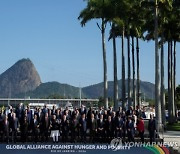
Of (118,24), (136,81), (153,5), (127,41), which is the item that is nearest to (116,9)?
(118,24)

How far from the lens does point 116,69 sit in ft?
153

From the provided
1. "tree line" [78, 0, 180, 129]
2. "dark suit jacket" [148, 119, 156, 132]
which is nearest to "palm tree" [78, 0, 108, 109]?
"tree line" [78, 0, 180, 129]

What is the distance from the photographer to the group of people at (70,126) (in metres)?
25.0

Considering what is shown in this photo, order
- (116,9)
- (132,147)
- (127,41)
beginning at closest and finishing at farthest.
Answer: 1. (132,147)
2. (116,9)
3. (127,41)

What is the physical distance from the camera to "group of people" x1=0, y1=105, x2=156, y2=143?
986 inches

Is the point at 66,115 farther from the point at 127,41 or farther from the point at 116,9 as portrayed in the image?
the point at 127,41

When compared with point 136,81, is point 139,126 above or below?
below

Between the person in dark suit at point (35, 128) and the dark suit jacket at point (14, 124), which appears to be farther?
the person in dark suit at point (35, 128)

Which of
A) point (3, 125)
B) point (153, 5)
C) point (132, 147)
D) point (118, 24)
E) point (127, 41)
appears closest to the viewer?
point (132, 147)

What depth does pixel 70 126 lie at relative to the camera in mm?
25156

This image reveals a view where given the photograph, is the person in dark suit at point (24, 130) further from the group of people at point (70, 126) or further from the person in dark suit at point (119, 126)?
the person in dark suit at point (119, 126)

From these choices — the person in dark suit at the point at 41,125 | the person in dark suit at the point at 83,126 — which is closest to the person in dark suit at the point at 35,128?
the person in dark suit at the point at 41,125

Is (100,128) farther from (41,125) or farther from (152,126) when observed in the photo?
(41,125)

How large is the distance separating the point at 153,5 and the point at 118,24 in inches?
358
